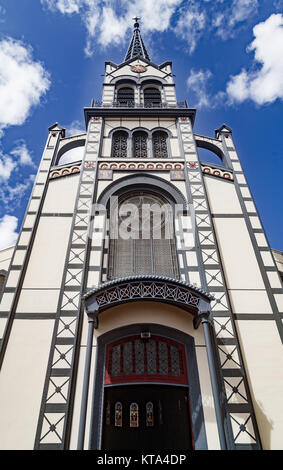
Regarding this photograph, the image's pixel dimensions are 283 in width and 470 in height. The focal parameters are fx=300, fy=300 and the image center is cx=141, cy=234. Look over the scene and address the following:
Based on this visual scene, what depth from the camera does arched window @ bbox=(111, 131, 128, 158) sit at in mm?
15346

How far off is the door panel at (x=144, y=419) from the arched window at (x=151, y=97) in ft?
51.4

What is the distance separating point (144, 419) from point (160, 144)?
14172mm

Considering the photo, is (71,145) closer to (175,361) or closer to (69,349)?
(69,349)

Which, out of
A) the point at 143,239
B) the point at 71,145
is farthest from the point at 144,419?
the point at 71,145

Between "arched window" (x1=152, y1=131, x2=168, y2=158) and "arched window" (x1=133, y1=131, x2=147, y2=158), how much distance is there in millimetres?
479

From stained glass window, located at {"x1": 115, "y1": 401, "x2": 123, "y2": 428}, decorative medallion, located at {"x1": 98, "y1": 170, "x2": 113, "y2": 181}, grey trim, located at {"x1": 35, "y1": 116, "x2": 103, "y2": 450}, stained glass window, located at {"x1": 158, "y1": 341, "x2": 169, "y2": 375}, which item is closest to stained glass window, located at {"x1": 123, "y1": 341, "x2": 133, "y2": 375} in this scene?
stained glass window, located at {"x1": 158, "y1": 341, "x2": 169, "y2": 375}

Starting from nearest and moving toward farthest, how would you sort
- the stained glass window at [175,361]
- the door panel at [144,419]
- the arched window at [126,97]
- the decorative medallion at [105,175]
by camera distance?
the stained glass window at [175,361], the decorative medallion at [105,175], the door panel at [144,419], the arched window at [126,97]

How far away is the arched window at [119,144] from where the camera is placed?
15346 mm

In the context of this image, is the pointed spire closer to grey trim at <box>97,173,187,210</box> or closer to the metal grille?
grey trim at <box>97,173,187,210</box>

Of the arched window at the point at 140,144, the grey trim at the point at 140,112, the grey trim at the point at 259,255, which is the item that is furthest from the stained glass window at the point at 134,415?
the grey trim at the point at 140,112

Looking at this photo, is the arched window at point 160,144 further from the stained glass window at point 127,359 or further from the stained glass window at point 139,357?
the stained glass window at point 127,359

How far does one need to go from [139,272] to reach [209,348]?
155 inches

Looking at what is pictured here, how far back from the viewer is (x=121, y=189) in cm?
1333
